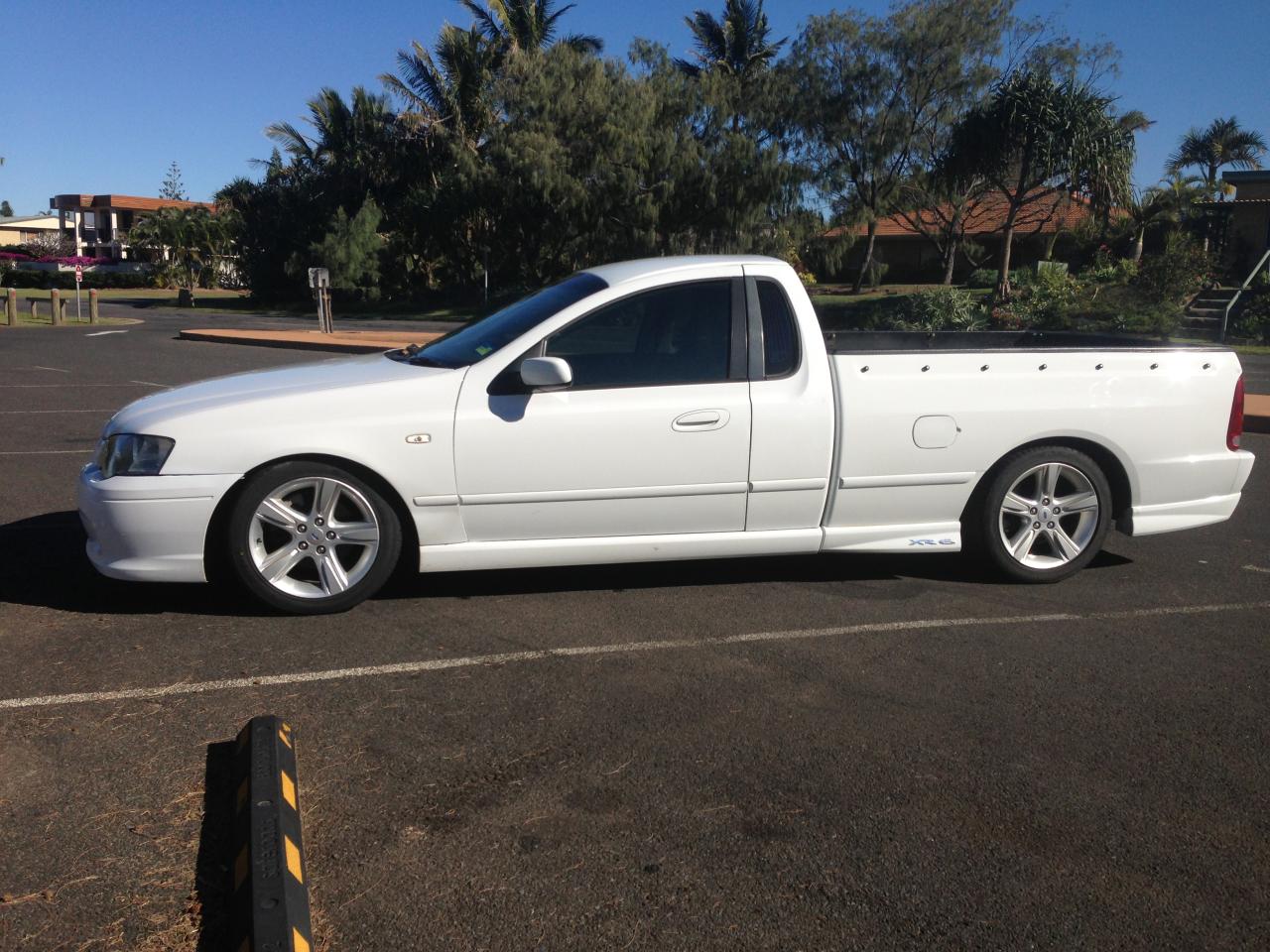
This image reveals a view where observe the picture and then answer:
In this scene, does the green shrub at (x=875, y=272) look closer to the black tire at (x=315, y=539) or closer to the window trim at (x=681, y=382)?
the window trim at (x=681, y=382)

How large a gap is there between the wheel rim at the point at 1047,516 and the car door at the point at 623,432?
148cm

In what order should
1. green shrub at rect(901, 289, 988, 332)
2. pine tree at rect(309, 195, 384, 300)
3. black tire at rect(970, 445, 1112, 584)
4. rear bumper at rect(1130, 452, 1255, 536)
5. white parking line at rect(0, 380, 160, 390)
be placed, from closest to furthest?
1. black tire at rect(970, 445, 1112, 584)
2. rear bumper at rect(1130, 452, 1255, 536)
3. white parking line at rect(0, 380, 160, 390)
4. green shrub at rect(901, 289, 988, 332)
5. pine tree at rect(309, 195, 384, 300)

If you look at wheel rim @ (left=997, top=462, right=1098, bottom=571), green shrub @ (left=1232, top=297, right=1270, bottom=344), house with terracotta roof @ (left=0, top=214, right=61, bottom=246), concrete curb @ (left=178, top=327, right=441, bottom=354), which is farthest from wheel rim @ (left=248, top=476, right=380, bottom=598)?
house with terracotta roof @ (left=0, top=214, right=61, bottom=246)

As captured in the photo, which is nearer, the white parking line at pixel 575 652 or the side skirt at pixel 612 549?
the white parking line at pixel 575 652

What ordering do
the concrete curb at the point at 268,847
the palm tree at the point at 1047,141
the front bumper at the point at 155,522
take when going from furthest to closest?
the palm tree at the point at 1047,141 → the front bumper at the point at 155,522 → the concrete curb at the point at 268,847

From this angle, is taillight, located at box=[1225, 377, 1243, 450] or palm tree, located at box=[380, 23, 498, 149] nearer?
taillight, located at box=[1225, 377, 1243, 450]

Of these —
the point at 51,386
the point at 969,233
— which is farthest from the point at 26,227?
the point at 51,386

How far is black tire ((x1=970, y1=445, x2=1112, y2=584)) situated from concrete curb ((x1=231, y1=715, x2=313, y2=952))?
373cm

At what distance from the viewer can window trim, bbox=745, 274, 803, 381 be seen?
5.68 meters

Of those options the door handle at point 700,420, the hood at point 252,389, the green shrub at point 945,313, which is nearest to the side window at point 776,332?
the door handle at point 700,420

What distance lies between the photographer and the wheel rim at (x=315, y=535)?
523 cm

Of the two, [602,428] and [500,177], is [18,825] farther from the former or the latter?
[500,177]

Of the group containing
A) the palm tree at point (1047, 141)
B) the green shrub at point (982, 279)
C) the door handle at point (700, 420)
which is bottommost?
the door handle at point (700, 420)

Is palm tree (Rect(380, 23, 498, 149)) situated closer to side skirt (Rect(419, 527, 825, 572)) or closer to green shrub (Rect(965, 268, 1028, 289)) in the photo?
green shrub (Rect(965, 268, 1028, 289))
